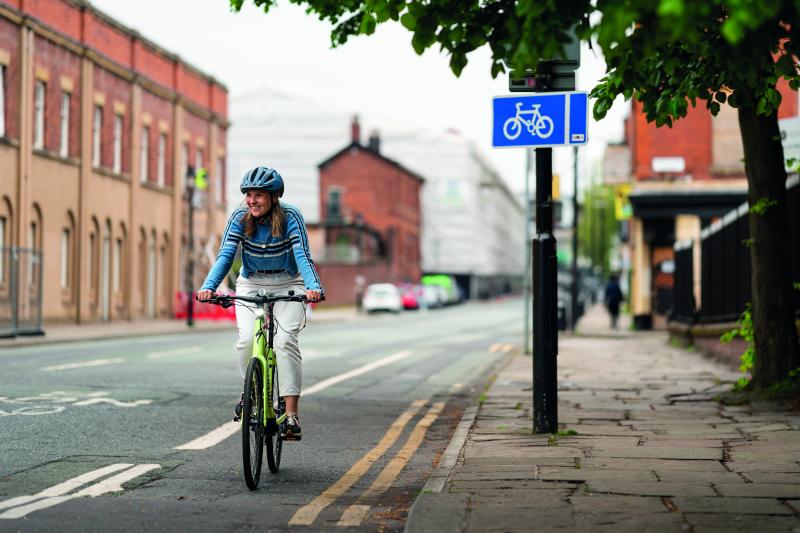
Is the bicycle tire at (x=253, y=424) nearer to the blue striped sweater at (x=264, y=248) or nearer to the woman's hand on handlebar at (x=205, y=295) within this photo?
the woman's hand on handlebar at (x=205, y=295)

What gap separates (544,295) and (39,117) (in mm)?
30437

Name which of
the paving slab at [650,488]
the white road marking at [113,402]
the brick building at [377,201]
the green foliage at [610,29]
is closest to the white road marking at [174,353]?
the white road marking at [113,402]

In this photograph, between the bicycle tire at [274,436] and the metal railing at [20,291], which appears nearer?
the bicycle tire at [274,436]

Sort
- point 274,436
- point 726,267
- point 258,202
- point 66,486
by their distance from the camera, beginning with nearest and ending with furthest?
1. point 66,486
2. point 258,202
3. point 274,436
4. point 726,267

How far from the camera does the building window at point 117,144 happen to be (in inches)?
1708

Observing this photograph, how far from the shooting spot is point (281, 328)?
7.91 m

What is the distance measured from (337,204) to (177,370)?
3266 inches

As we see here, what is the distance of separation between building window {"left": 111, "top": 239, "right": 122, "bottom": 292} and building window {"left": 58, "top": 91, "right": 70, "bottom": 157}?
16.8ft

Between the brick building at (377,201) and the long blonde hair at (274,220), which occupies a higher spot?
the brick building at (377,201)

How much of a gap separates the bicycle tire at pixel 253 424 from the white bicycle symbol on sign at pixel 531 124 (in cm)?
340

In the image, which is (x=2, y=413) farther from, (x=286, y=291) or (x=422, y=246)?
(x=422, y=246)

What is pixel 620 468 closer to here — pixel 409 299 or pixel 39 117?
pixel 39 117

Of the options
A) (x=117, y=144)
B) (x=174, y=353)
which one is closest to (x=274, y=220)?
(x=174, y=353)

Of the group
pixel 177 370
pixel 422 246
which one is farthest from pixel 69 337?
pixel 422 246
